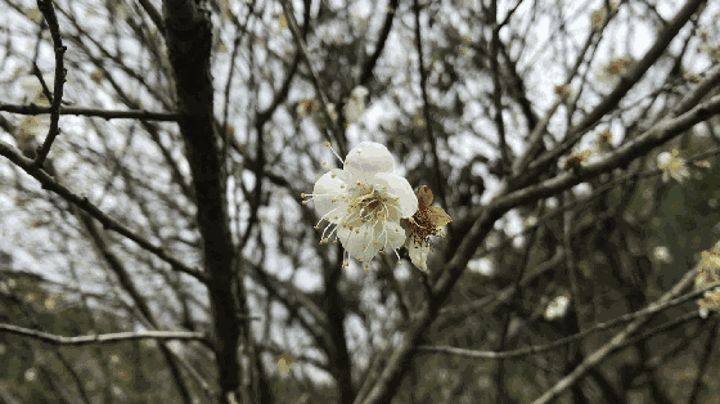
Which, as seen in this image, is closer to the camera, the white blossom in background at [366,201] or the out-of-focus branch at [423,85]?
the white blossom in background at [366,201]

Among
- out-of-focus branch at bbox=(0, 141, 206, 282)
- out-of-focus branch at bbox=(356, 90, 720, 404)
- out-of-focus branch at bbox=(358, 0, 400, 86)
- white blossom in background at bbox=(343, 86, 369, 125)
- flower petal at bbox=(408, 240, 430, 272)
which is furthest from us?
white blossom in background at bbox=(343, 86, 369, 125)

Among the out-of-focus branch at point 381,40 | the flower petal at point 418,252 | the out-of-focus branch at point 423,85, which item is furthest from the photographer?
the out-of-focus branch at point 381,40

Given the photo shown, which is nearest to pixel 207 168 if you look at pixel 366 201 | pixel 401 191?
pixel 366 201

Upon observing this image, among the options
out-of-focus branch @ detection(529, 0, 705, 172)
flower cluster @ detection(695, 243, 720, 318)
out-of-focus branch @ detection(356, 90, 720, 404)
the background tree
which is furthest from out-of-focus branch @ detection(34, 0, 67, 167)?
flower cluster @ detection(695, 243, 720, 318)

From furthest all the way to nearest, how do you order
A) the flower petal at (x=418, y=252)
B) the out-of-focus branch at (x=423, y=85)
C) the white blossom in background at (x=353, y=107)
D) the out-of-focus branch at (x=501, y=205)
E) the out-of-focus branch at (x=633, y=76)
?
1. the white blossom in background at (x=353, y=107)
2. the out-of-focus branch at (x=633, y=76)
3. the out-of-focus branch at (x=423, y=85)
4. the out-of-focus branch at (x=501, y=205)
5. the flower petal at (x=418, y=252)

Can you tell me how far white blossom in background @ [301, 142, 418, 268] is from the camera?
1141 millimetres

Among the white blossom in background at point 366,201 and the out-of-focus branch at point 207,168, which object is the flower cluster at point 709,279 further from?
the out-of-focus branch at point 207,168

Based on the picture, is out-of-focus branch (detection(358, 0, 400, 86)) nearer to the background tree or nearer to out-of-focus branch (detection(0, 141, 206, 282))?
the background tree

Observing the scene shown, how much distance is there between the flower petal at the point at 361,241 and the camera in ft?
4.05

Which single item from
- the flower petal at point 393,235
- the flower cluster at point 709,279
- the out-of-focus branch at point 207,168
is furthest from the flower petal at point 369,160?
the flower cluster at point 709,279

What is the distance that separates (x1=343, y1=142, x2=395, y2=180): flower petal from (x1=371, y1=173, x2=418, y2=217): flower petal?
20 millimetres

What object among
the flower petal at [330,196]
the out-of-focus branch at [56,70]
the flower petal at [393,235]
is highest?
the out-of-focus branch at [56,70]

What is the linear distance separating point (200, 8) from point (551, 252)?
310 centimetres

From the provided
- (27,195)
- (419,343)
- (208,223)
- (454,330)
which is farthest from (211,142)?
(454,330)
